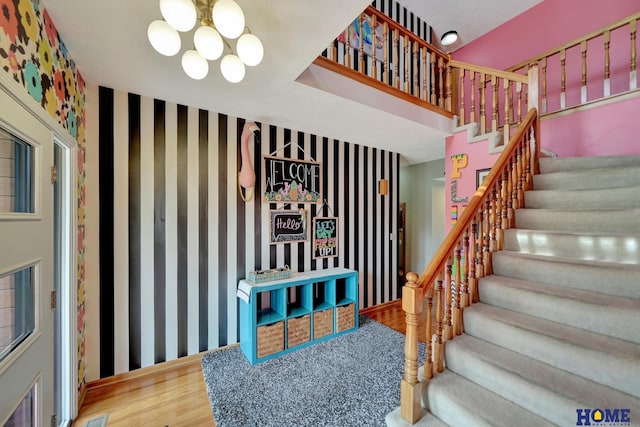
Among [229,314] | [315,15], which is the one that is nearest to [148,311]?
[229,314]

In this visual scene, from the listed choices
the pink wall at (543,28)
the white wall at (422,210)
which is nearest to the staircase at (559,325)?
the pink wall at (543,28)

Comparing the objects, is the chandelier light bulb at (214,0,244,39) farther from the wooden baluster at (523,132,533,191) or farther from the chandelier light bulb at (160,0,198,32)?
the wooden baluster at (523,132,533,191)

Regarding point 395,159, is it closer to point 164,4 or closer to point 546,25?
point 546,25

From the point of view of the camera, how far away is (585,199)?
6.44 feet

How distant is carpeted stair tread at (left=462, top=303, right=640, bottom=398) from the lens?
111 cm

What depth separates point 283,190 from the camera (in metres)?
2.97

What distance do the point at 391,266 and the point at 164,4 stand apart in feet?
13.1

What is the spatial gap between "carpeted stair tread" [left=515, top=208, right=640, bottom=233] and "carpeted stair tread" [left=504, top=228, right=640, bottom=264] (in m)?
0.15

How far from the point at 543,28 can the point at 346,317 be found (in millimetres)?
4929

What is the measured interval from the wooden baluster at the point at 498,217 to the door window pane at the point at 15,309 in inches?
116

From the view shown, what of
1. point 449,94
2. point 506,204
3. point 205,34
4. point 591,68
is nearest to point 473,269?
point 506,204

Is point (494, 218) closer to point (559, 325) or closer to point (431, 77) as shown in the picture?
point (559, 325)

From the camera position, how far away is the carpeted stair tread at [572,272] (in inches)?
54.8

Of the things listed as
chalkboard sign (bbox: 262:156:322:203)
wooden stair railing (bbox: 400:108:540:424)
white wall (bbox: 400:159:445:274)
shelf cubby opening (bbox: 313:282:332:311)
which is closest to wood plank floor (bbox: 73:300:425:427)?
shelf cubby opening (bbox: 313:282:332:311)
